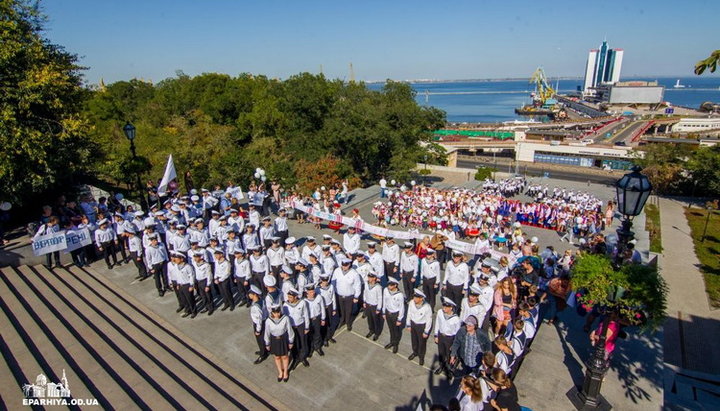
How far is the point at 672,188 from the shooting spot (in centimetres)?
3394

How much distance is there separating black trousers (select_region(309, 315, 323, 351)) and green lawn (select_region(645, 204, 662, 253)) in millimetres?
18971

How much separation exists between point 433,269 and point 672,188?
35.3 m

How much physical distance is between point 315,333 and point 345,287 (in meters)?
1.17

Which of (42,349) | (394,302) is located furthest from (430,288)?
(42,349)

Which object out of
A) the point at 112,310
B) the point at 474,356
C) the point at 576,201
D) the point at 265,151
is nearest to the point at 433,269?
the point at 474,356

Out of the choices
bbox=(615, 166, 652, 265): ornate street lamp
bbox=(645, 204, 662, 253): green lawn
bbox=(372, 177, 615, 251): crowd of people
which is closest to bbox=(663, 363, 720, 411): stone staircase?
bbox=(615, 166, 652, 265): ornate street lamp

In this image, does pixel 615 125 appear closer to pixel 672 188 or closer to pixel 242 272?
pixel 672 188

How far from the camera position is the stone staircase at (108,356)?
6.73 meters

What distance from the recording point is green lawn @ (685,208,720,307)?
15.9 metres

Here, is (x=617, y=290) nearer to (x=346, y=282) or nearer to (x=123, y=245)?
(x=346, y=282)

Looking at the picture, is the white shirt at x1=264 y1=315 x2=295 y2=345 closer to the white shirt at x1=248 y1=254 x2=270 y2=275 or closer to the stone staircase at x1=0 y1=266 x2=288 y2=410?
the stone staircase at x1=0 y1=266 x2=288 y2=410

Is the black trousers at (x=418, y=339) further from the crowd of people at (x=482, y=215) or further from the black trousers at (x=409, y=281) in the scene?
the crowd of people at (x=482, y=215)

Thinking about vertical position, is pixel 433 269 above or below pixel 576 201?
above

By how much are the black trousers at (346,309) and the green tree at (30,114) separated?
11.8 meters
